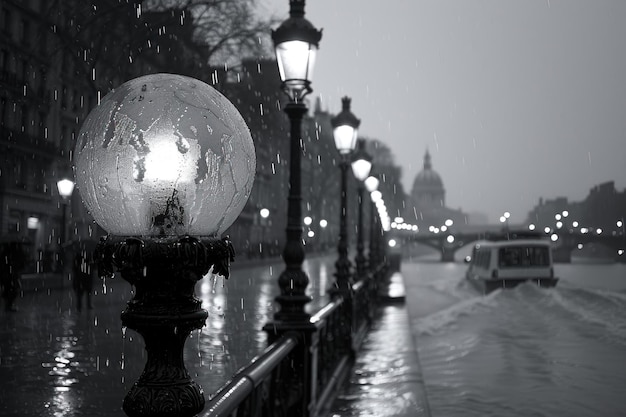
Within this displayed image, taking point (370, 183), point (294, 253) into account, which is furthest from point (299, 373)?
point (370, 183)

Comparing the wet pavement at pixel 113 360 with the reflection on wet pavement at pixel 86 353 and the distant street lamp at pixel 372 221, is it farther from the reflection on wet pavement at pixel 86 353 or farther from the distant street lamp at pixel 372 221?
the distant street lamp at pixel 372 221

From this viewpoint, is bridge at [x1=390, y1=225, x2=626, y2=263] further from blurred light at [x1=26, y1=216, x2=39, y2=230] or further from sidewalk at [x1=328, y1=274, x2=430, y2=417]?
sidewalk at [x1=328, y1=274, x2=430, y2=417]

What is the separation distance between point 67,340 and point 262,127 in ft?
66.1

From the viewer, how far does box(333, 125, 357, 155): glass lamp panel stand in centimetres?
1250

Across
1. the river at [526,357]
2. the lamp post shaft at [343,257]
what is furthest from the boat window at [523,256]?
the lamp post shaft at [343,257]

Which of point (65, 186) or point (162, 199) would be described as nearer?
point (162, 199)

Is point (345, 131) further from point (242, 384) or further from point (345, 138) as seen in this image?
point (242, 384)

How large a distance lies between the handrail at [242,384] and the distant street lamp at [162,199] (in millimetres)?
512

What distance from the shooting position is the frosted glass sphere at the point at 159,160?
2402 millimetres

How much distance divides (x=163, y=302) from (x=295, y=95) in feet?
17.5

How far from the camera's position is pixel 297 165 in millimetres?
7566

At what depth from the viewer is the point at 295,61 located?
7.61 meters

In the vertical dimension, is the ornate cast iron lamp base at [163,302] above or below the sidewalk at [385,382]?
above

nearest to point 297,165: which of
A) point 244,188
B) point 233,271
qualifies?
point 244,188
